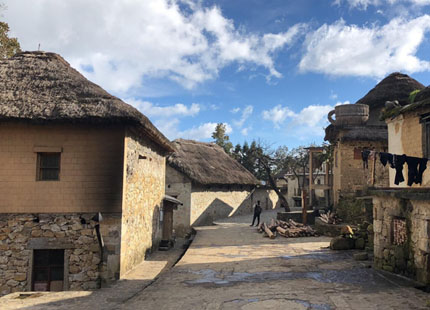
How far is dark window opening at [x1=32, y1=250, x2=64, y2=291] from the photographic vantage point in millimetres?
10047

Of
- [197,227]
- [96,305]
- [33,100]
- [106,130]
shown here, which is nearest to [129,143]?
[106,130]

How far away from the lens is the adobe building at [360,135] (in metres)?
18.4

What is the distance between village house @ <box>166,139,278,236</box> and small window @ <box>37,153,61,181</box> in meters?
9.10

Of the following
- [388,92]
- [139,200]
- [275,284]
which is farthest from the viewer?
[388,92]

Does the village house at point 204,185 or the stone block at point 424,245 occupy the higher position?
the village house at point 204,185

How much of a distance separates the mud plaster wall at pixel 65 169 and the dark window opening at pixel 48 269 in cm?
126

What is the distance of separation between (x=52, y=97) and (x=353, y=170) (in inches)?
577

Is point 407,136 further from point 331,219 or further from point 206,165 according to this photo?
point 206,165

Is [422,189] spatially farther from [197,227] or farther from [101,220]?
[197,227]

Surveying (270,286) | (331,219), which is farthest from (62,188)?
(331,219)

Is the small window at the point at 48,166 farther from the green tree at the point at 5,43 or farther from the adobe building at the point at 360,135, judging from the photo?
the adobe building at the point at 360,135

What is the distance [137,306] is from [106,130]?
519 cm

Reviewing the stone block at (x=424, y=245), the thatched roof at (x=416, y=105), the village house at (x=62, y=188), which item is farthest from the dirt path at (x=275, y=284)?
the thatched roof at (x=416, y=105)

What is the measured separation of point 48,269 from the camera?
10.1 meters
